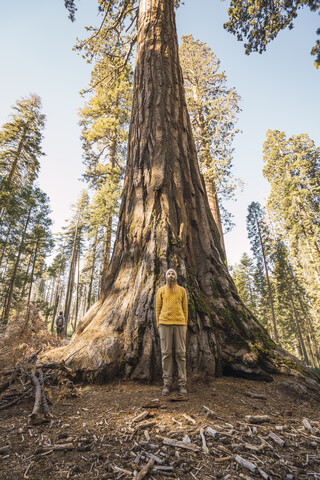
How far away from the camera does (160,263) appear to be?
383cm

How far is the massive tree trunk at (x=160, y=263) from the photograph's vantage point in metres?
3.34

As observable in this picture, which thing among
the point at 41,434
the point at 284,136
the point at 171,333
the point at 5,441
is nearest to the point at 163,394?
the point at 171,333

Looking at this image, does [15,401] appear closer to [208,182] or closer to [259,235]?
[208,182]

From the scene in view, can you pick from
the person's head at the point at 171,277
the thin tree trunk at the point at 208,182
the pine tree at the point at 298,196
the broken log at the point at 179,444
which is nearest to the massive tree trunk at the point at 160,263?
the person's head at the point at 171,277

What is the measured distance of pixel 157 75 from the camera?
550 cm

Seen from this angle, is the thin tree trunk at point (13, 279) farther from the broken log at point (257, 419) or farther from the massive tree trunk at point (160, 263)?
the broken log at point (257, 419)

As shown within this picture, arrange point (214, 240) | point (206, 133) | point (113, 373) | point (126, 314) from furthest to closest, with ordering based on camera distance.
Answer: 1. point (206, 133)
2. point (214, 240)
3. point (126, 314)
4. point (113, 373)

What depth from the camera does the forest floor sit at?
150 cm

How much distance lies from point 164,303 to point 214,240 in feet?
7.97

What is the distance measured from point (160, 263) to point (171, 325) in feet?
3.34

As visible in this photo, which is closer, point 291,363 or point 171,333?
point 171,333

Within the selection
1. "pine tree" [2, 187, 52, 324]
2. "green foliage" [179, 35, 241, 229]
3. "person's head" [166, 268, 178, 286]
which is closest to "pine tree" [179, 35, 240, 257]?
"green foliage" [179, 35, 241, 229]

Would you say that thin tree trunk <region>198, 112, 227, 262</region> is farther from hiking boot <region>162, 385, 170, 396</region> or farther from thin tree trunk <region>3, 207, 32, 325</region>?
thin tree trunk <region>3, 207, 32, 325</region>

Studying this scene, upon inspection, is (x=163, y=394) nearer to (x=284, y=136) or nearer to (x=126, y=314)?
(x=126, y=314)
